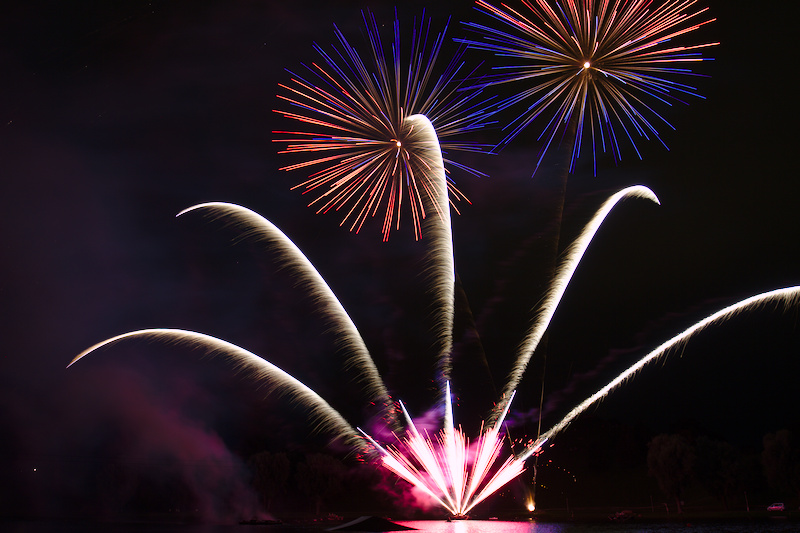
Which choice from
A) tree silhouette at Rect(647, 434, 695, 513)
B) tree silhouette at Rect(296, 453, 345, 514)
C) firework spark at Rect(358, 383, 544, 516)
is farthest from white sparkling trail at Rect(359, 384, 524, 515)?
tree silhouette at Rect(296, 453, 345, 514)

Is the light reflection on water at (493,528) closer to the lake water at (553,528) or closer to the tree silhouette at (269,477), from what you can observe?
the lake water at (553,528)

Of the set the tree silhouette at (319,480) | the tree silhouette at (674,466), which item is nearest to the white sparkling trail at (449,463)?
the tree silhouette at (674,466)

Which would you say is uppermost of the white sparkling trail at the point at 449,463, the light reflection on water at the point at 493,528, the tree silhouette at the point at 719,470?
the tree silhouette at the point at 719,470

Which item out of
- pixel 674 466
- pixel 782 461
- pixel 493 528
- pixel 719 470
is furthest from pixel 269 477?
pixel 782 461

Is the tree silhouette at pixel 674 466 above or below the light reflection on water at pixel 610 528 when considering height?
above

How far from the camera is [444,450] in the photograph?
3297 cm

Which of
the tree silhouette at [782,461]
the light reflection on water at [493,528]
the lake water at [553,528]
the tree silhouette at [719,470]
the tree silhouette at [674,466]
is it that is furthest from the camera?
the tree silhouette at [719,470]

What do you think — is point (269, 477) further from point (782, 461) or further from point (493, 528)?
point (782, 461)

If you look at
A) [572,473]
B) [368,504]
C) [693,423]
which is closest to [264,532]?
[368,504]

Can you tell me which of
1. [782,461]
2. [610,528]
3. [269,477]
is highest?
[782,461]

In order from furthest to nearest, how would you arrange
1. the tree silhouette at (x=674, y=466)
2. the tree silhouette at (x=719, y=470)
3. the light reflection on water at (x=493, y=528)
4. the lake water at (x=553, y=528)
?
1. the tree silhouette at (x=719, y=470)
2. the tree silhouette at (x=674, y=466)
3. the lake water at (x=553, y=528)
4. the light reflection on water at (x=493, y=528)

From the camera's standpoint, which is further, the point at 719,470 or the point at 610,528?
the point at 719,470

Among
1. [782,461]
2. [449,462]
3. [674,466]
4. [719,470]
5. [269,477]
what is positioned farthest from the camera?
[269,477]

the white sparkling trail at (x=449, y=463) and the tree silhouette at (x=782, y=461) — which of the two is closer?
the white sparkling trail at (x=449, y=463)
